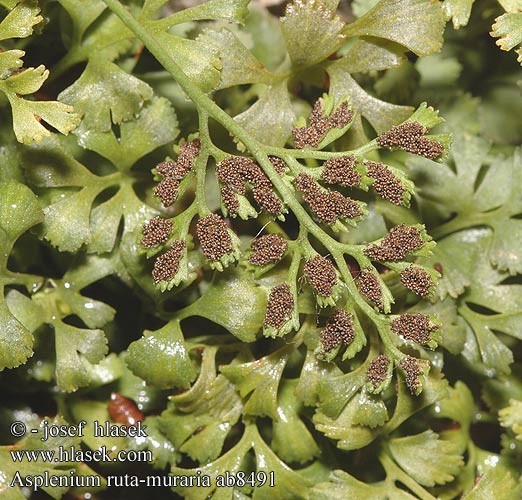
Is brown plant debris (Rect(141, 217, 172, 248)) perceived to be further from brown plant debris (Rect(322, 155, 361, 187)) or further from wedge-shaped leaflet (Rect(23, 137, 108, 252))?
brown plant debris (Rect(322, 155, 361, 187))

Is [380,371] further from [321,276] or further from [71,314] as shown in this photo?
[71,314]

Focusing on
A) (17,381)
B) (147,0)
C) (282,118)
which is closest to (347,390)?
(282,118)

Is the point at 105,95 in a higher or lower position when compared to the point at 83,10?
lower

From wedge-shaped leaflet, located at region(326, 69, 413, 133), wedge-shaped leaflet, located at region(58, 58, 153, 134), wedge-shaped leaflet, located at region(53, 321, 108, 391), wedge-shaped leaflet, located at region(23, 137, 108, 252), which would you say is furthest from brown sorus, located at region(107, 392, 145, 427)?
wedge-shaped leaflet, located at region(326, 69, 413, 133)

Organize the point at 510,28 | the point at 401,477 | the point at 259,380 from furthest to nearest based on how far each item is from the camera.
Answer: the point at 401,477 → the point at 259,380 → the point at 510,28

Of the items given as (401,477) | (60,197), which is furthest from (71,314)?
(401,477)

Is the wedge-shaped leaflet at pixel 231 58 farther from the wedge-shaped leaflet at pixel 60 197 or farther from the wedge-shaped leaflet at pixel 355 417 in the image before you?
the wedge-shaped leaflet at pixel 355 417
